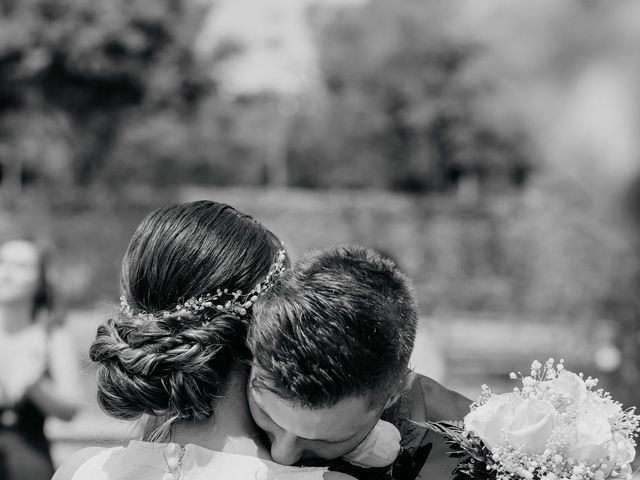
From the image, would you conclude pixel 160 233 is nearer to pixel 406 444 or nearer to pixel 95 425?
pixel 406 444

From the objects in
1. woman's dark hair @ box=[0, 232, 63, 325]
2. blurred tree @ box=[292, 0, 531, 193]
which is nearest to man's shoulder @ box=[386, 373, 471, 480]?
woman's dark hair @ box=[0, 232, 63, 325]

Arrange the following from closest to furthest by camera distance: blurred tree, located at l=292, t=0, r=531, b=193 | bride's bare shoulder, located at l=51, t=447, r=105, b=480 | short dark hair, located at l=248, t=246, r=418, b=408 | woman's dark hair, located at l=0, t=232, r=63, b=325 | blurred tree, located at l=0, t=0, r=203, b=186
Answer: short dark hair, located at l=248, t=246, r=418, b=408 → bride's bare shoulder, located at l=51, t=447, r=105, b=480 → woman's dark hair, located at l=0, t=232, r=63, b=325 → blurred tree, located at l=0, t=0, r=203, b=186 → blurred tree, located at l=292, t=0, r=531, b=193

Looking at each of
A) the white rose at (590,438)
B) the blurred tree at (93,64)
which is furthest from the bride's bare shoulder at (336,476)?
the blurred tree at (93,64)

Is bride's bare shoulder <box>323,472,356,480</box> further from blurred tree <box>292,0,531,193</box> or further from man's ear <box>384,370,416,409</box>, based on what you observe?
blurred tree <box>292,0,531,193</box>

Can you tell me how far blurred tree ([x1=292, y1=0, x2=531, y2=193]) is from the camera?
106ft

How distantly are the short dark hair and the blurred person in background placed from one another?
106 inches

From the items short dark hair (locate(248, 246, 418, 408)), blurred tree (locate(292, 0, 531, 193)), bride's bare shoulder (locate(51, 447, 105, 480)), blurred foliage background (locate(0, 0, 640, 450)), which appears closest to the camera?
short dark hair (locate(248, 246, 418, 408))

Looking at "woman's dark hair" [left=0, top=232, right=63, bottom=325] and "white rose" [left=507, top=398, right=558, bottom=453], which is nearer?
"white rose" [left=507, top=398, right=558, bottom=453]

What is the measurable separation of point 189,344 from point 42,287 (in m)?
2.78

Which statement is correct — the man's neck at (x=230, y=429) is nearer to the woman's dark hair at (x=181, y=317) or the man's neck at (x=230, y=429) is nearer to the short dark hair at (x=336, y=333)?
the woman's dark hair at (x=181, y=317)

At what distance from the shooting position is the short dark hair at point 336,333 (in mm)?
1405

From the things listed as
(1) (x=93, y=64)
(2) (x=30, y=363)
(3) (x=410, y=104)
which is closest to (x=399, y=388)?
(2) (x=30, y=363)

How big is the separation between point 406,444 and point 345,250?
1.55ft

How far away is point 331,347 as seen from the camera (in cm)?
140
